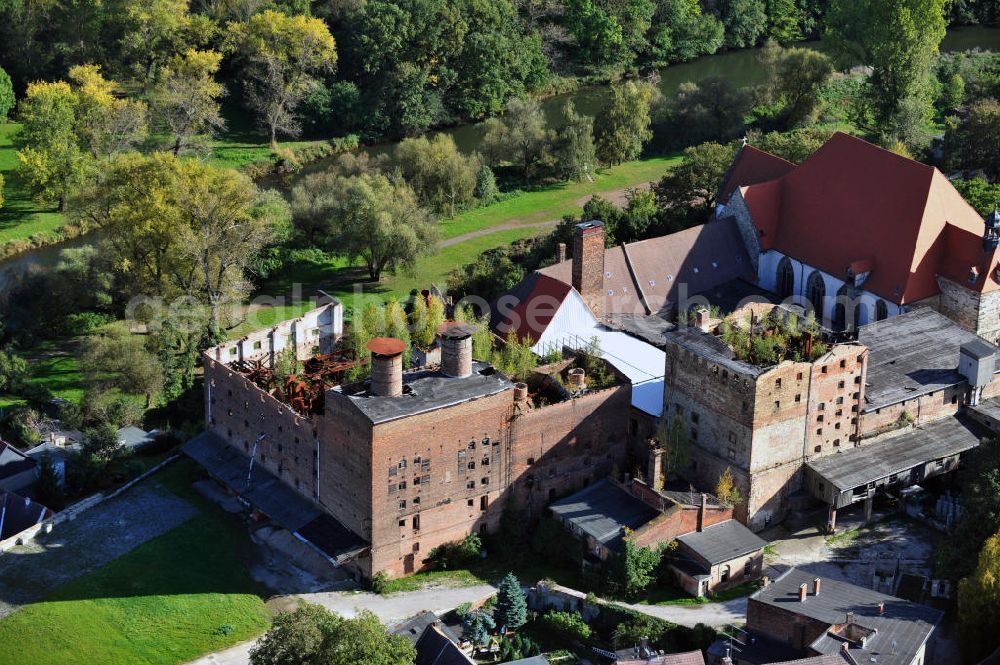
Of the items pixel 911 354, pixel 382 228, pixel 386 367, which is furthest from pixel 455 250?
pixel 386 367

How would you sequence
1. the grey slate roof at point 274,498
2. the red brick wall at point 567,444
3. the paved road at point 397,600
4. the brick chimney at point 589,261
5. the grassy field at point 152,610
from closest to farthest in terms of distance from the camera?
1. the grassy field at point 152,610
2. the paved road at point 397,600
3. the grey slate roof at point 274,498
4. the red brick wall at point 567,444
5. the brick chimney at point 589,261

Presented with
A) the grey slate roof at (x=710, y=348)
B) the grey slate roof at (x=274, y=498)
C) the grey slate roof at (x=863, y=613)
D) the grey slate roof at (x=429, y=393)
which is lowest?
the grey slate roof at (x=274, y=498)

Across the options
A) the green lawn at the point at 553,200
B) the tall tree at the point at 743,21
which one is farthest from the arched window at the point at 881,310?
the tall tree at the point at 743,21

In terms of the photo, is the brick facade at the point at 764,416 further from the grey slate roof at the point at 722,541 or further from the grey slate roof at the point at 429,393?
A: the grey slate roof at the point at 429,393

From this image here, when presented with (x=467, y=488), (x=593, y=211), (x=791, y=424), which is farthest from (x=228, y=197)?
(x=791, y=424)

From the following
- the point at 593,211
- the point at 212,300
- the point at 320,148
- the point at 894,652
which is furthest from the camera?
the point at 320,148

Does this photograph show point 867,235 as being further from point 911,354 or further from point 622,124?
point 622,124

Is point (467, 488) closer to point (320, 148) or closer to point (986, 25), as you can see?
point (320, 148)
